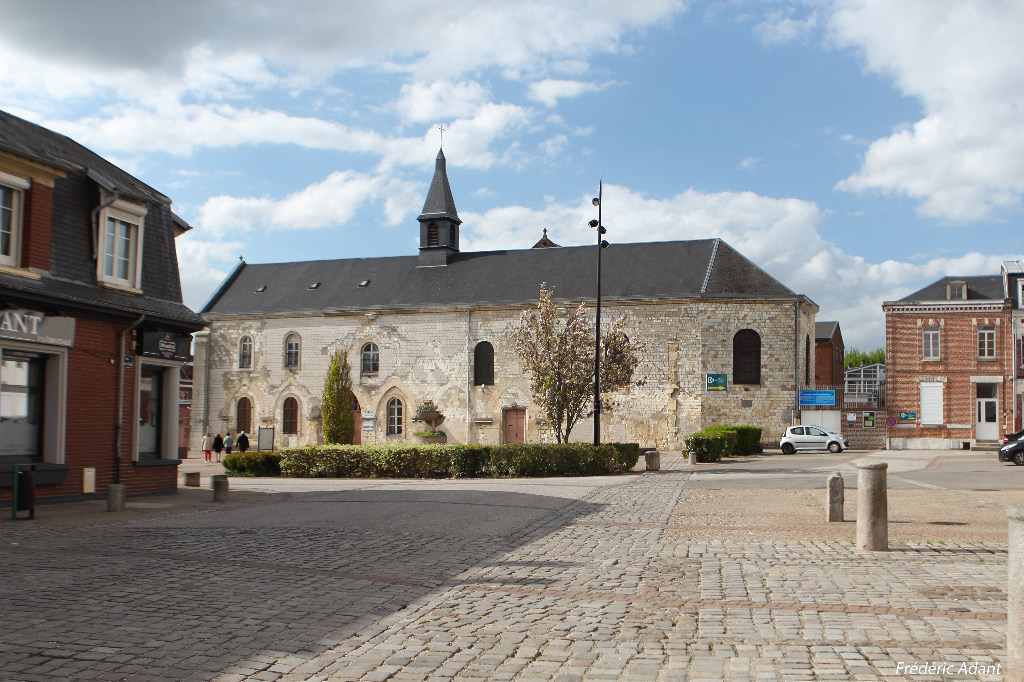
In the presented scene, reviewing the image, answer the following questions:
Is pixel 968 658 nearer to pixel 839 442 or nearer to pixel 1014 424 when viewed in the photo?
pixel 839 442

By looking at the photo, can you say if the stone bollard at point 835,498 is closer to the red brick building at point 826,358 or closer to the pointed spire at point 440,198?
the pointed spire at point 440,198

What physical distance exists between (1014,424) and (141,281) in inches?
1381

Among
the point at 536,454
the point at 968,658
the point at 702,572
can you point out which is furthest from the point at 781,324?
the point at 968,658

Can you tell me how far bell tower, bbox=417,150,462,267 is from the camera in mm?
41844

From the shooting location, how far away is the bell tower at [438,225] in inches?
1647

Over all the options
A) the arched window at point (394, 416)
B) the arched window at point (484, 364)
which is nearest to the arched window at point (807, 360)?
the arched window at point (484, 364)

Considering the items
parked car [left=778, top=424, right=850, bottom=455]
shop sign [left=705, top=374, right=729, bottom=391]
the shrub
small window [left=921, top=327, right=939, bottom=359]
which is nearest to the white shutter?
small window [left=921, top=327, right=939, bottom=359]

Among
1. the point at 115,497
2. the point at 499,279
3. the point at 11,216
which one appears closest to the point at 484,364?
the point at 499,279

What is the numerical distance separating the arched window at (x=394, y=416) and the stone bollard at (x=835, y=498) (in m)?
28.9

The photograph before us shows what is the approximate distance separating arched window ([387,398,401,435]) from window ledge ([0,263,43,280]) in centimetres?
2572

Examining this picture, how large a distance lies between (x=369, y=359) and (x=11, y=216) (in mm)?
26353

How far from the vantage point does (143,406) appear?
1630 cm

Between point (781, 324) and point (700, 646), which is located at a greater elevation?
point (781, 324)

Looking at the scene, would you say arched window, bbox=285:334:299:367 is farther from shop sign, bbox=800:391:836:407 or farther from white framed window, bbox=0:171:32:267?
white framed window, bbox=0:171:32:267
